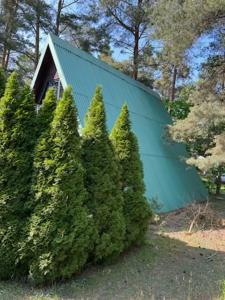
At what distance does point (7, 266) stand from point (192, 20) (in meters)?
8.75

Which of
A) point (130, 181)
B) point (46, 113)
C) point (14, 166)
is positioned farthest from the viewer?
point (130, 181)

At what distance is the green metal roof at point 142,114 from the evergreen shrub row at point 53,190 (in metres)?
3.53

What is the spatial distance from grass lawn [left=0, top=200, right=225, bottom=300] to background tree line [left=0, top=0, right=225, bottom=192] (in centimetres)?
340

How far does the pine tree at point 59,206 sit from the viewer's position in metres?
4.62

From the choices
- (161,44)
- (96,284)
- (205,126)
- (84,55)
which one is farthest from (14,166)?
(161,44)

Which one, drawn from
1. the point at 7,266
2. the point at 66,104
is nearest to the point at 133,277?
the point at 7,266

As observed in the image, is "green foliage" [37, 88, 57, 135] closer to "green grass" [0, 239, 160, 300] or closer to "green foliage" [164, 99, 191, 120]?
"green grass" [0, 239, 160, 300]

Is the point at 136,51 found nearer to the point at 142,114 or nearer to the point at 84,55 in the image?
the point at 142,114

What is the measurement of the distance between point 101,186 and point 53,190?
0.98 meters

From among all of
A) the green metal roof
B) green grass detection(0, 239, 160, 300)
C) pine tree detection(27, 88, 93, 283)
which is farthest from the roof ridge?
green grass detection(0, 239, 160, 300)

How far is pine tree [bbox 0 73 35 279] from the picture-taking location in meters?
4.68

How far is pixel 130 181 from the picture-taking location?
21.4 feet

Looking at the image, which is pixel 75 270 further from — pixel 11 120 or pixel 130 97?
pixel 130 97

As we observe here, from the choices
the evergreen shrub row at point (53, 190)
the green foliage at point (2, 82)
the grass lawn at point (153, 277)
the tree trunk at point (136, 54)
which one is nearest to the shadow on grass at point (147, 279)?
the grass lawn at point (153, 277)
